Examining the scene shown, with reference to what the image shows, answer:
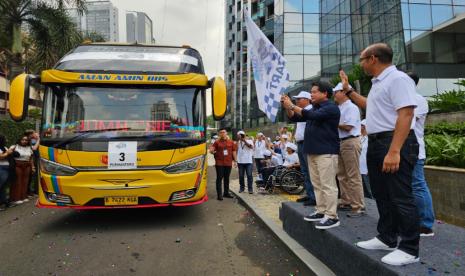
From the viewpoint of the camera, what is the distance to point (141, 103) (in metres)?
5.99

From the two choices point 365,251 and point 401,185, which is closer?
point 401,185

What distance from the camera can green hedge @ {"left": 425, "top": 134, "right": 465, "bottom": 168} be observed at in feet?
18.1

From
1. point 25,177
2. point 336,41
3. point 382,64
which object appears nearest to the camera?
point 382,64

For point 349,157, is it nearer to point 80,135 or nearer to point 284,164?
point 80,135

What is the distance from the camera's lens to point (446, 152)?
5852mm

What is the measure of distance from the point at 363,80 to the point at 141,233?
1412 cm

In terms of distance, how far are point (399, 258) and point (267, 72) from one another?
3729 millimetres

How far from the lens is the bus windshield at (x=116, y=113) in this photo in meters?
5.74

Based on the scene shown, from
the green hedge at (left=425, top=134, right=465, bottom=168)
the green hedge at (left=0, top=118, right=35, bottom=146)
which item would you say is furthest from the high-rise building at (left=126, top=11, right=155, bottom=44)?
the green hedge at (left=425, top=134, right=465, bottom=168)

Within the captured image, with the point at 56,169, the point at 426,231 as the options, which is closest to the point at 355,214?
the point at 426,231

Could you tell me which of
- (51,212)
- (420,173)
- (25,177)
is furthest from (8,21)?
(420,173)

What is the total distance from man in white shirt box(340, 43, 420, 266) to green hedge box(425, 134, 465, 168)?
320cm

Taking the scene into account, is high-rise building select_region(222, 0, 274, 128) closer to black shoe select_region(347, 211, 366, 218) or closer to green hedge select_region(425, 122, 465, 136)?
green hedge select_region(425, 122, 465, 136)

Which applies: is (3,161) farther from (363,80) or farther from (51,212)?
(363,80)
